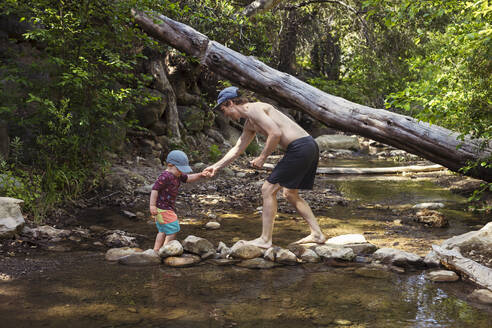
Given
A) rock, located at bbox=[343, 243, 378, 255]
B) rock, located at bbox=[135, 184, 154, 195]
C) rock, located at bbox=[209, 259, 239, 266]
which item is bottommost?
rock, located at bbox=[209, 259, 239, 266]

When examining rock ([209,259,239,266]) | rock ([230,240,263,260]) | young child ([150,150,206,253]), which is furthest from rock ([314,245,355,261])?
young child ([150,150,206,253])

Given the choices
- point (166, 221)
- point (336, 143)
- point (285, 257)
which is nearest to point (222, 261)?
point (285, 257)

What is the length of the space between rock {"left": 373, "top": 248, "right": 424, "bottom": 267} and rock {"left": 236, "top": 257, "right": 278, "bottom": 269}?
1072 mm

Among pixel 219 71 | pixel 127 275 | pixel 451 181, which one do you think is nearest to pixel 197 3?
pixel 219 71

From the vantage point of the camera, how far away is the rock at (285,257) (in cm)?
396

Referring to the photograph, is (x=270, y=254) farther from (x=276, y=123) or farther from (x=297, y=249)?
(x=276, y=123)

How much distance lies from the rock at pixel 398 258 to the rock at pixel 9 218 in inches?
151

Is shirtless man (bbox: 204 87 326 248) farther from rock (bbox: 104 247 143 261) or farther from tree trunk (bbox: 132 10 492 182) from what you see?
tree trunk (bbox: 132 10 492 182)

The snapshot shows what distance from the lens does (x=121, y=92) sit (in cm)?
592

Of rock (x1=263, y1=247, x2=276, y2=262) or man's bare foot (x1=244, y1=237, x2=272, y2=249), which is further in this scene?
man's bare foot (x1=244, y1=237, x2=272, y2=249)

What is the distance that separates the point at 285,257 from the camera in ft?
13.0

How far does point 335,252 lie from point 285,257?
54 centimetres

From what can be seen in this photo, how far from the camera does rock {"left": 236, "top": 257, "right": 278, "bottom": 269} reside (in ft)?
12.6

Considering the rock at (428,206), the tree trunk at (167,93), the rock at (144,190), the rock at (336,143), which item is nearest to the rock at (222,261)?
the rock at (144,190)
